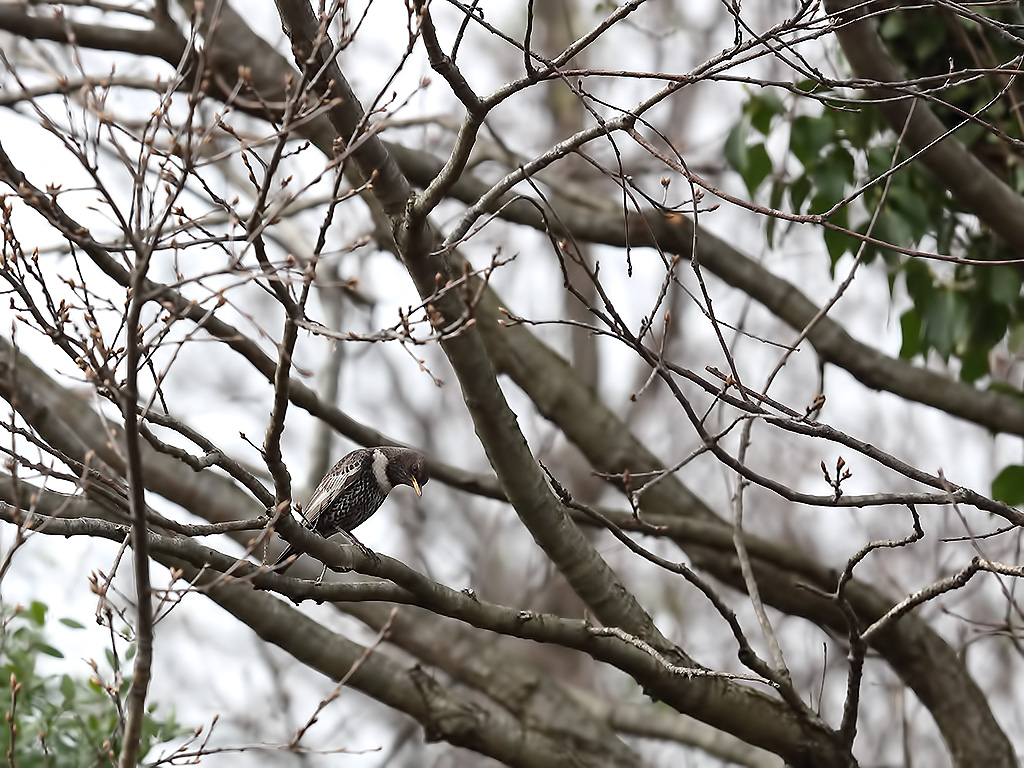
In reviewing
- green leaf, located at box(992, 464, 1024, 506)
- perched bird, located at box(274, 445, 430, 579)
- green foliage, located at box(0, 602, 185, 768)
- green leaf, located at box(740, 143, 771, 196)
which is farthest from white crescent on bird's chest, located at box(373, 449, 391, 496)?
green leaf, located at box(992, 464, 1024, 506)

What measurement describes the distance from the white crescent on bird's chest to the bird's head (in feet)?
0.17

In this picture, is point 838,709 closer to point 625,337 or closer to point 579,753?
point 579,753

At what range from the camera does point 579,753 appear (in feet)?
14.6

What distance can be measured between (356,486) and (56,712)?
138 cm

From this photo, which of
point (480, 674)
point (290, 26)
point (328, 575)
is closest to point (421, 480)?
point (328, 575)

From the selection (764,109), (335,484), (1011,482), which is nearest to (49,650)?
(335,484)

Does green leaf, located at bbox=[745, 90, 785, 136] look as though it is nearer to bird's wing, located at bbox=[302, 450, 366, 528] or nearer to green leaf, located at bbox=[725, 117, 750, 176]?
green leaf, located at bbox=[725, 117, 750, 176]

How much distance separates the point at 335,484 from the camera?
3.43 m

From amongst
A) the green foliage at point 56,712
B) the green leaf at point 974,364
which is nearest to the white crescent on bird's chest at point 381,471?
the green foliage at point 56,712

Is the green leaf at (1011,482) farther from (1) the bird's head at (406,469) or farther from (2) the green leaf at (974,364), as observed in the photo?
(1) the bird's head at (406,469)

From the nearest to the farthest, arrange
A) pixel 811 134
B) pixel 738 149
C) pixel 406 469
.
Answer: pixel 406 469 → pixel 811 134 → pixel 738 149

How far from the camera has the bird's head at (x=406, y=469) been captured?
3.74 m

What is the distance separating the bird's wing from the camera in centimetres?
336

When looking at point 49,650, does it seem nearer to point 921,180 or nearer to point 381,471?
point 381,471
